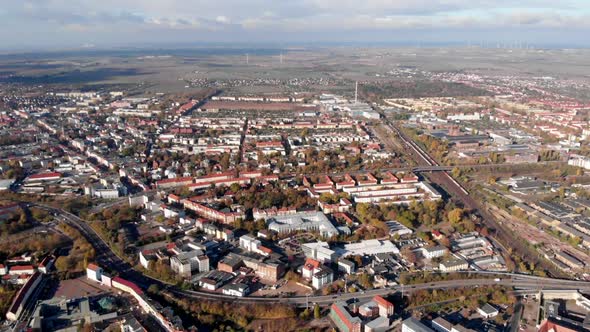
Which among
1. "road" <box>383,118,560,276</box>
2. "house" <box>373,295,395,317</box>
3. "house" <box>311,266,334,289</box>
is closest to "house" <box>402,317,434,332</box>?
"house" <box>373,295,395,317</box>

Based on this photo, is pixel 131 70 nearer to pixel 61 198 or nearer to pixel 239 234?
pixel 61 198

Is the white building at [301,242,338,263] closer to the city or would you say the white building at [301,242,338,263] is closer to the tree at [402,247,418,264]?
the city

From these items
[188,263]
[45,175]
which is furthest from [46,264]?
[45,175]

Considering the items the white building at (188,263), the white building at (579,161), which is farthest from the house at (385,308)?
the white building at (579,161)

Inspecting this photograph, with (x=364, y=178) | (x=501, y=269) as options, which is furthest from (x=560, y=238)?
(x=364, y=178)

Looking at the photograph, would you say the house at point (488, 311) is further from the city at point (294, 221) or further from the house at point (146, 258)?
the house at point (146, 258)
